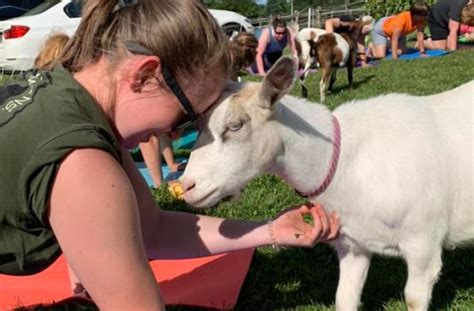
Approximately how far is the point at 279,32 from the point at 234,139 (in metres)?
8.41

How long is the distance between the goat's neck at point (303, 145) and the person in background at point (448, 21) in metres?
12.9

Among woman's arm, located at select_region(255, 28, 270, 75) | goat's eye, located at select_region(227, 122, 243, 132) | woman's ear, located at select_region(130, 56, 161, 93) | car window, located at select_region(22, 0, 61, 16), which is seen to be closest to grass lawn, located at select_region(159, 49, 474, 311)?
goat's eye, located at select_region(227, 122, 243, 132)

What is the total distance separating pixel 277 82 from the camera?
2.25 metres

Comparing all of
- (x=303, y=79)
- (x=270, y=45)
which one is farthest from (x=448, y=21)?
(x=303, y=79)

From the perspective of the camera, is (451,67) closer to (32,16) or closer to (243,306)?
(32,16)

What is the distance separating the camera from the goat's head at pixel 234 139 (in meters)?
2.26

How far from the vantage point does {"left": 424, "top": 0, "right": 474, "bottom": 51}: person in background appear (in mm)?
14352

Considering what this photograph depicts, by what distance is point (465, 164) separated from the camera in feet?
8.40

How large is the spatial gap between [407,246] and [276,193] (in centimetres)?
186

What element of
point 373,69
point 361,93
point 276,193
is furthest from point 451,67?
point 276,193

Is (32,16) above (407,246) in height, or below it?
below

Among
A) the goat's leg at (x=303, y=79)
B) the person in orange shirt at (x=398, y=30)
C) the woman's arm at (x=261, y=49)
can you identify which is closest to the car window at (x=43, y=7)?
the woman's arm at (x=261, y=49)

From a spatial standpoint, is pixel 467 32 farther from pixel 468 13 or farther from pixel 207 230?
pixel 207 230

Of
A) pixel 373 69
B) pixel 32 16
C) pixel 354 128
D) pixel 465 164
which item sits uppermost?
pixel 354 128
